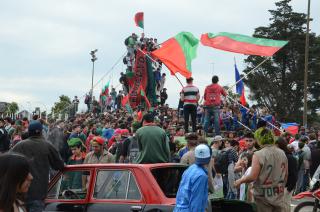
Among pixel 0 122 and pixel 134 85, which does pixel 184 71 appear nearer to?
pixel 134 85

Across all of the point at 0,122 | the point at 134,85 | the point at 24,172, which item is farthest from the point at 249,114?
the point at 24,172

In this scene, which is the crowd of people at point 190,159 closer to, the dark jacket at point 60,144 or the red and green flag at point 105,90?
the dark jacket at point 60,144

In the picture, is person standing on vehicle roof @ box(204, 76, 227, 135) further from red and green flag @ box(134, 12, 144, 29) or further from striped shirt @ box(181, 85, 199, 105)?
red and green flag @ box(134, 12, 144, 29)

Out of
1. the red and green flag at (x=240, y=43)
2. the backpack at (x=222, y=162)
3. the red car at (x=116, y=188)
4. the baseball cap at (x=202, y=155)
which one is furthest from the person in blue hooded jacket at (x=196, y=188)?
the red and green flag at (x=240, y=43)

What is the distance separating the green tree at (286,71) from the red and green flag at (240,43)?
36.5 meters

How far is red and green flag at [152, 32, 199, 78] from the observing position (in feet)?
66.4

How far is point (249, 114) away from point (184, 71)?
4964 mm

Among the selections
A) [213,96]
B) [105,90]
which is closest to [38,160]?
[213,96]

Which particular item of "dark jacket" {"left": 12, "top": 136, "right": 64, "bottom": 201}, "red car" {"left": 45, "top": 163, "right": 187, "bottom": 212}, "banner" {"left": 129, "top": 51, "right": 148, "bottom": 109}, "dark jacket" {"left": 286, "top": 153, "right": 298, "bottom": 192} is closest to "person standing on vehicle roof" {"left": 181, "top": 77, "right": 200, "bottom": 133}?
"banner" {"left": 129, "top": 51, "right": 148, "bottom": 109}

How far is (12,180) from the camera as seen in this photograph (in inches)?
149

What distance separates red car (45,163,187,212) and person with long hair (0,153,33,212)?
3.82 metres

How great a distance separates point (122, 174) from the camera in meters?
8.02

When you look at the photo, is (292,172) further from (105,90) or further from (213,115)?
(105,90)

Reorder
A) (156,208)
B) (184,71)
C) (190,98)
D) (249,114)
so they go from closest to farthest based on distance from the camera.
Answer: (156,208) < (190,98) < (184,71) < (249,114)
